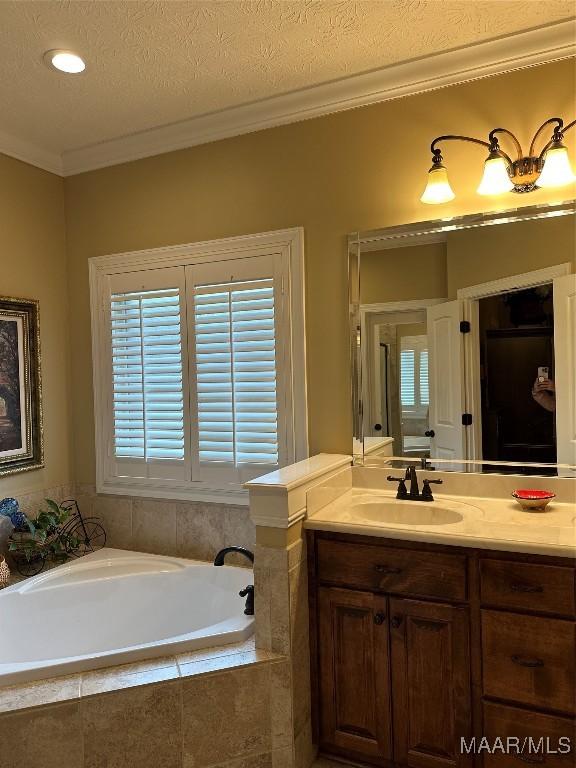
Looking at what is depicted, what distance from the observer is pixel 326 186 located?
2.63 meters

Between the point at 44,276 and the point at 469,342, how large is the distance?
91.5 inches

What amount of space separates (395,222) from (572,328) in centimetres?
87

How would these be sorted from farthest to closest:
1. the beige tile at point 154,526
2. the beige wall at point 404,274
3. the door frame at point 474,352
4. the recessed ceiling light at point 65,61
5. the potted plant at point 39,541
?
the beige tile at point 154,526
the potted plant at point 39,541
the beige wall at point 404,274
the door frame at point 474,352
the recessed ceiling light at point 65,61

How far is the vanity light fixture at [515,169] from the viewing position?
6.89 ft

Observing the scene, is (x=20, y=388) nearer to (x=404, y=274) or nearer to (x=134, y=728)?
(x=134, y=728)

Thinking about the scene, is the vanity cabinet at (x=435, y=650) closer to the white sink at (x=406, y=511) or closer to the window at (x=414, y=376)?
the white sink at (x=406, y=511)

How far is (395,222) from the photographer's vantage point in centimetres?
251

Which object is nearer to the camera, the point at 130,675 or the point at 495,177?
the point at 130,675

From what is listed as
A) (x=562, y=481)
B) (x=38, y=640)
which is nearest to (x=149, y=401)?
(x=38, y=640)

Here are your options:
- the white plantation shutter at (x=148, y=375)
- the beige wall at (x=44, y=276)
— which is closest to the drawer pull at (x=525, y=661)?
the white plantation shutter at (x=148, y=375)

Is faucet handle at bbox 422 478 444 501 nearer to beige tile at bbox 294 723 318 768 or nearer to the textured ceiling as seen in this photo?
beige tile at bbox 294 723 318 768

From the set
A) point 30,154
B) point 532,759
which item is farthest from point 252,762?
point 30,154

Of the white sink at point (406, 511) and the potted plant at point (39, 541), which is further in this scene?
the potted plant at point (39, 541)

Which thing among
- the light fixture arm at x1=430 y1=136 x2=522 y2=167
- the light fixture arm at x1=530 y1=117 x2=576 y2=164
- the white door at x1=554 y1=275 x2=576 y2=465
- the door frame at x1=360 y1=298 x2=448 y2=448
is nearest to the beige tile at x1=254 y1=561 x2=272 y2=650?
the door frame at x1=360 y1=298 x2=448 y2=448
